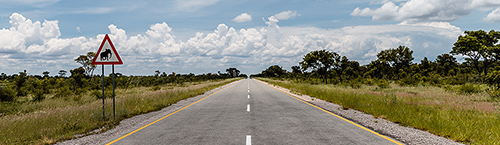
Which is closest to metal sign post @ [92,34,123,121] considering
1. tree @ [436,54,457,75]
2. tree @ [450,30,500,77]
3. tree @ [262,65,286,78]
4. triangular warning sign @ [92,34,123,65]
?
triangular warning sign @ [92,34,123,65]

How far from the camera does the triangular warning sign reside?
842 centimetres

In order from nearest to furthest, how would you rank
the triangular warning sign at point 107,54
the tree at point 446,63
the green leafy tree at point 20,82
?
the triangular warning sign at point 107,54, the green leafy tree at point 20,82, the tree at point 446,63

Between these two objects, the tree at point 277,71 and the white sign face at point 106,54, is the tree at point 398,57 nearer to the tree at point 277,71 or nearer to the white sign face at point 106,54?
the white sign face at point 106,54

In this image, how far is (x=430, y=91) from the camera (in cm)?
2497

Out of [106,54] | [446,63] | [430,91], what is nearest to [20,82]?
[106,54]

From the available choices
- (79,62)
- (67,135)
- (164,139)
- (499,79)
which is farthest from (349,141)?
(79,62)

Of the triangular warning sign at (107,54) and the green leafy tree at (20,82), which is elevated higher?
the triangular warning sign at (107,54)

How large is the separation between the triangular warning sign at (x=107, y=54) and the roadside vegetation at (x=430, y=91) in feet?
32.7

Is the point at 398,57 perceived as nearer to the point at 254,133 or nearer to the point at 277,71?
the point at 254,133

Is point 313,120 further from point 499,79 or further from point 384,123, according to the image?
point 499,79

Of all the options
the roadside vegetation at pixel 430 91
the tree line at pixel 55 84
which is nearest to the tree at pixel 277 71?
the roadside vegetation at pixel 430 91

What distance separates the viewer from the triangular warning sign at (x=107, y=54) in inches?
332

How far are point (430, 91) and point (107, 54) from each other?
2876 centimetres

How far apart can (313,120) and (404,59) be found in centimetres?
4661
